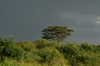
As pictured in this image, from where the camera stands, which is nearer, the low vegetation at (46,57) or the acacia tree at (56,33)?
the low vegetation at (46,57)

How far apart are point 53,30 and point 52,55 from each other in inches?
1005

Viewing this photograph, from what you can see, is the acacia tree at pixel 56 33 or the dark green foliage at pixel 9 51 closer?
the dark green foliage at pixel 9 51

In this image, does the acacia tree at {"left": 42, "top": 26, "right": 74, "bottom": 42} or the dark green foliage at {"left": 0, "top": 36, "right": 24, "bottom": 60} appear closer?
the dark green foliage at {"left": 0, "top": 36, "right": 24, "bottom": 60}

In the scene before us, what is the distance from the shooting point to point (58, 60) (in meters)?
13.0

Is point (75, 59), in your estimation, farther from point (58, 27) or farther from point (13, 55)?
point (58, 27)

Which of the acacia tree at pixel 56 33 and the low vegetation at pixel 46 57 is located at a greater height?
the acacia tree at pixel 56 33

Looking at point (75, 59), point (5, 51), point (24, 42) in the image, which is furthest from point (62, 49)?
point (24, 42)

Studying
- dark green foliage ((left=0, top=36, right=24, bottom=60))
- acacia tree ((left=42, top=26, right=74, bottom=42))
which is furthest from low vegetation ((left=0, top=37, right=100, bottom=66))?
acacia tree ((left=42, top=26, right=74, bottom=42))

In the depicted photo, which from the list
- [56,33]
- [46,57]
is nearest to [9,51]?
[46,57]

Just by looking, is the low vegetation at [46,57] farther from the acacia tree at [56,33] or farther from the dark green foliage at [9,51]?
the acacia tree at [56,33]

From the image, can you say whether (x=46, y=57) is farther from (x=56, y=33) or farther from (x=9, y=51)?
(x=56, y=33)

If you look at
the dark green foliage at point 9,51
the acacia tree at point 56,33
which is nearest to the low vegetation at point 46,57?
the dark green foliage at point 9,51

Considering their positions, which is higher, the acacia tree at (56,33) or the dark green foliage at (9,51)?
the acacia tree at (56,33)

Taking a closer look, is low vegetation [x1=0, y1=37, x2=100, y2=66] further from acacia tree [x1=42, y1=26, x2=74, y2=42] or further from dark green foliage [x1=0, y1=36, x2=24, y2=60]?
acacia tree [x1=42, y1=26, x2=74, y2=42]
